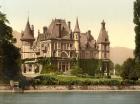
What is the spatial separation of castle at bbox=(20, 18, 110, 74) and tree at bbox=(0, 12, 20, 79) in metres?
34.4

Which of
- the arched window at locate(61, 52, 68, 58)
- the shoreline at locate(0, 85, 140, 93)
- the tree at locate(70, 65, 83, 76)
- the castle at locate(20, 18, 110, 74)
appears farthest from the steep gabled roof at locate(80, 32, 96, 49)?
the shoreline at locate(0, 85, 140, 93)

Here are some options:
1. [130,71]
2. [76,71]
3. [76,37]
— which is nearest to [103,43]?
[76,37]

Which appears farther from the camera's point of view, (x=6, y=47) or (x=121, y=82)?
(x=121, y=82)

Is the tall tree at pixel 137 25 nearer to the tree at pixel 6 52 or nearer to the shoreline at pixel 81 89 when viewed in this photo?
the shoreline at pixel 81 89

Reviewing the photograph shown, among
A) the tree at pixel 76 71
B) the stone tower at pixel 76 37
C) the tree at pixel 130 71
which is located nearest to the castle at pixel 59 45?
the stone tower at pixel 76 37

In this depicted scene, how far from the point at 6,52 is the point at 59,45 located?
44.4 metres

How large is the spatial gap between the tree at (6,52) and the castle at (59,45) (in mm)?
34352

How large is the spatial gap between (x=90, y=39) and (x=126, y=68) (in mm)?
32949

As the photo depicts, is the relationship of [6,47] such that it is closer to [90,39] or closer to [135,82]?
[135,82]

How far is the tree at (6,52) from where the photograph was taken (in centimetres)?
6338

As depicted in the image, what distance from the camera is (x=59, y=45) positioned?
107625 millimetres

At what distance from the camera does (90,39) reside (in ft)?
372

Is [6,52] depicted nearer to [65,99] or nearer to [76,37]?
[65,99]

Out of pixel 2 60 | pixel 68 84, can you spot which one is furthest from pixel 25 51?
pixel 2 60
